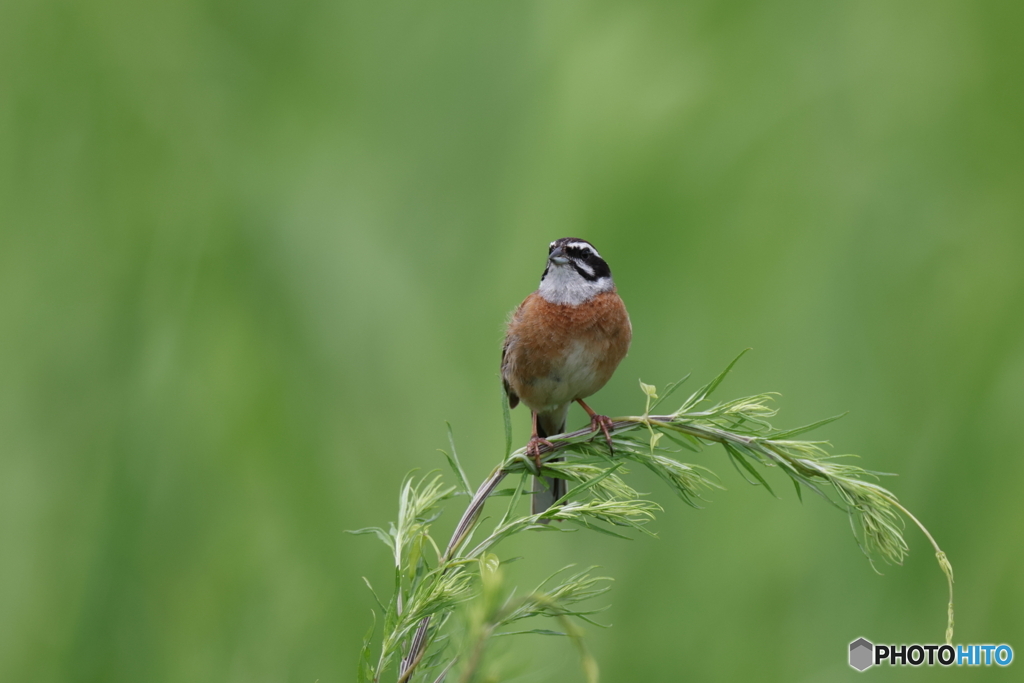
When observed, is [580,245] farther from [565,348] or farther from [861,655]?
[861,655]

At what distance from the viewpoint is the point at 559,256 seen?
8.22 ft

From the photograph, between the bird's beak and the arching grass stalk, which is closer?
the arching grass stalk

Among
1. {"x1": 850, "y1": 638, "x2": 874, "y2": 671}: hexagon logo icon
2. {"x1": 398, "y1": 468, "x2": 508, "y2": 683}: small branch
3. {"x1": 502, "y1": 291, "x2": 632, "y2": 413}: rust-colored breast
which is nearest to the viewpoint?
{"x1": 398, "y1": 468, "x2": 508, "y2": 683}: small branch

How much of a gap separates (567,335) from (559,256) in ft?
0.83

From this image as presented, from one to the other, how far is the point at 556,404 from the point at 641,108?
1.25m

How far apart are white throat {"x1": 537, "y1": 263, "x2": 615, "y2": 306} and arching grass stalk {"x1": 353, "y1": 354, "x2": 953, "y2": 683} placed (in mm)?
1160

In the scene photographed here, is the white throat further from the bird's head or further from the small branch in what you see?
the small branch

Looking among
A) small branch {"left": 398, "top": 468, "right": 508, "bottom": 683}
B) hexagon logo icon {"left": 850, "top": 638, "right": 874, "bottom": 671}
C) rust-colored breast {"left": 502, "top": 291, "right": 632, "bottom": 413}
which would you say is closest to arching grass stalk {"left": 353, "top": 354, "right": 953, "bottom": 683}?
small branch {"left": 398, "top": 468, "right": 508, "bottom": 683}

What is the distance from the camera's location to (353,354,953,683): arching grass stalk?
95 cm

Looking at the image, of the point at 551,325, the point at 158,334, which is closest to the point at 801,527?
the point at 551,325

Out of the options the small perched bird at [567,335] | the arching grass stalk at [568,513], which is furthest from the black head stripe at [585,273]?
the arching grass stalk at [568,513]

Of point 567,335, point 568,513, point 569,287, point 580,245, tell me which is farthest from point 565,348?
point 568,513

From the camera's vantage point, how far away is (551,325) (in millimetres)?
Answer: 2494

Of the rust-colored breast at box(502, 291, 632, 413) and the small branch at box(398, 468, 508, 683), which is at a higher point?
the rust-colored breast at box(502, 291, 632, 413)
